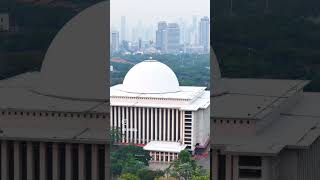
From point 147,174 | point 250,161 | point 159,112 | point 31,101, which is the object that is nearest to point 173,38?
point 159,112

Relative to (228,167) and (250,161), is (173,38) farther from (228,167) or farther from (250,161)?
(250,161)

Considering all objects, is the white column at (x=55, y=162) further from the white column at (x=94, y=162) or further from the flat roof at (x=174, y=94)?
the flat roof at (x=174, y=94)

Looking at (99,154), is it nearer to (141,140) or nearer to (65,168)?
(65,168)

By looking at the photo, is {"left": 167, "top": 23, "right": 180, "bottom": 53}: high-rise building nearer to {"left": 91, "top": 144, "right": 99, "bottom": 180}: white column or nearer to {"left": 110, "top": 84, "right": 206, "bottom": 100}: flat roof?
{"left": 110, "top": 84, "right": 206, "bottom": 100}: flat roof

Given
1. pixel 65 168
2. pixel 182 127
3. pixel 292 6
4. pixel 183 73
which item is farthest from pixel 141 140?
pixel 292 6

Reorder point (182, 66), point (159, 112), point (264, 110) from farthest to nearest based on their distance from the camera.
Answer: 1. point (159, 112)
2. point (182, 66)
3. point (264, 110)
